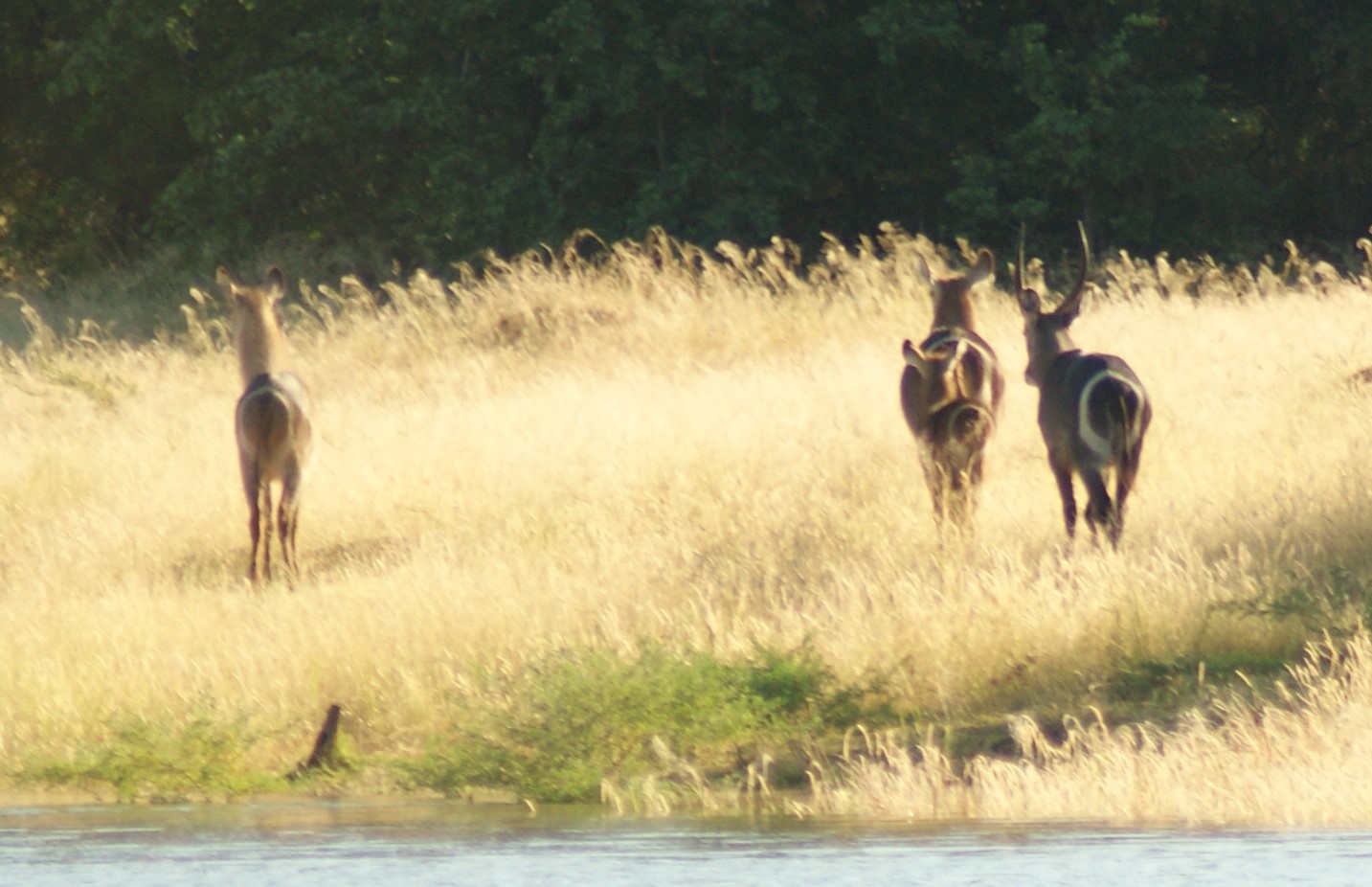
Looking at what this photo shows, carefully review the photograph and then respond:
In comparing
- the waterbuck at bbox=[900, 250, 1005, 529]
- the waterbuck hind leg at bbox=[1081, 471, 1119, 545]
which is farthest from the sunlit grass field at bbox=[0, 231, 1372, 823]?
the waterbuck at bbox=[900, 250, 1005, 529]

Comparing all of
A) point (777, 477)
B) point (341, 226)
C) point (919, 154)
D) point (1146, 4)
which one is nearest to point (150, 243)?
point (341, 226)

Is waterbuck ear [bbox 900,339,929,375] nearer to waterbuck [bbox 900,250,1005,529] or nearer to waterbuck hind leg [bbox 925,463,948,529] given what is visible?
waterbuck [bbox 900,250,1005,529]

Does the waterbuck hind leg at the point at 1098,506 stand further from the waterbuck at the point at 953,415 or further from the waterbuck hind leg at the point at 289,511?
the waterbuck hind leg at the point at 289,511

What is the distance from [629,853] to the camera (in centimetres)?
648

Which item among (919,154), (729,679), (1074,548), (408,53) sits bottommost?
(729,679)

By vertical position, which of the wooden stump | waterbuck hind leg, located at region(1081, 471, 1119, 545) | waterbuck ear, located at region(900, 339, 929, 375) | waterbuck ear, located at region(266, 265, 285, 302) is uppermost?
waterbuck ear, located at region(266, 265, 285, 302)

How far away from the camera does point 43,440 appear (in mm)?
15258

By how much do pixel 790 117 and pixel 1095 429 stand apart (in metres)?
14.9

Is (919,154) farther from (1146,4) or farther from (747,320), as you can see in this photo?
(747,320)

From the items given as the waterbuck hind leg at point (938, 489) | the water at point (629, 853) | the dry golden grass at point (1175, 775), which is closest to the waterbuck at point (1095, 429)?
the waterbuck hind leg at point (938, 489)

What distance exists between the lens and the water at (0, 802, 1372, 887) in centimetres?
596

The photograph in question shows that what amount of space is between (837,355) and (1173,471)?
4.18 meters

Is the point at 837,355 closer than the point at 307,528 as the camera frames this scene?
No

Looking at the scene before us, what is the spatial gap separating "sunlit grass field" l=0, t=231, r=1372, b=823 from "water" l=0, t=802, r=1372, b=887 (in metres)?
0.48
